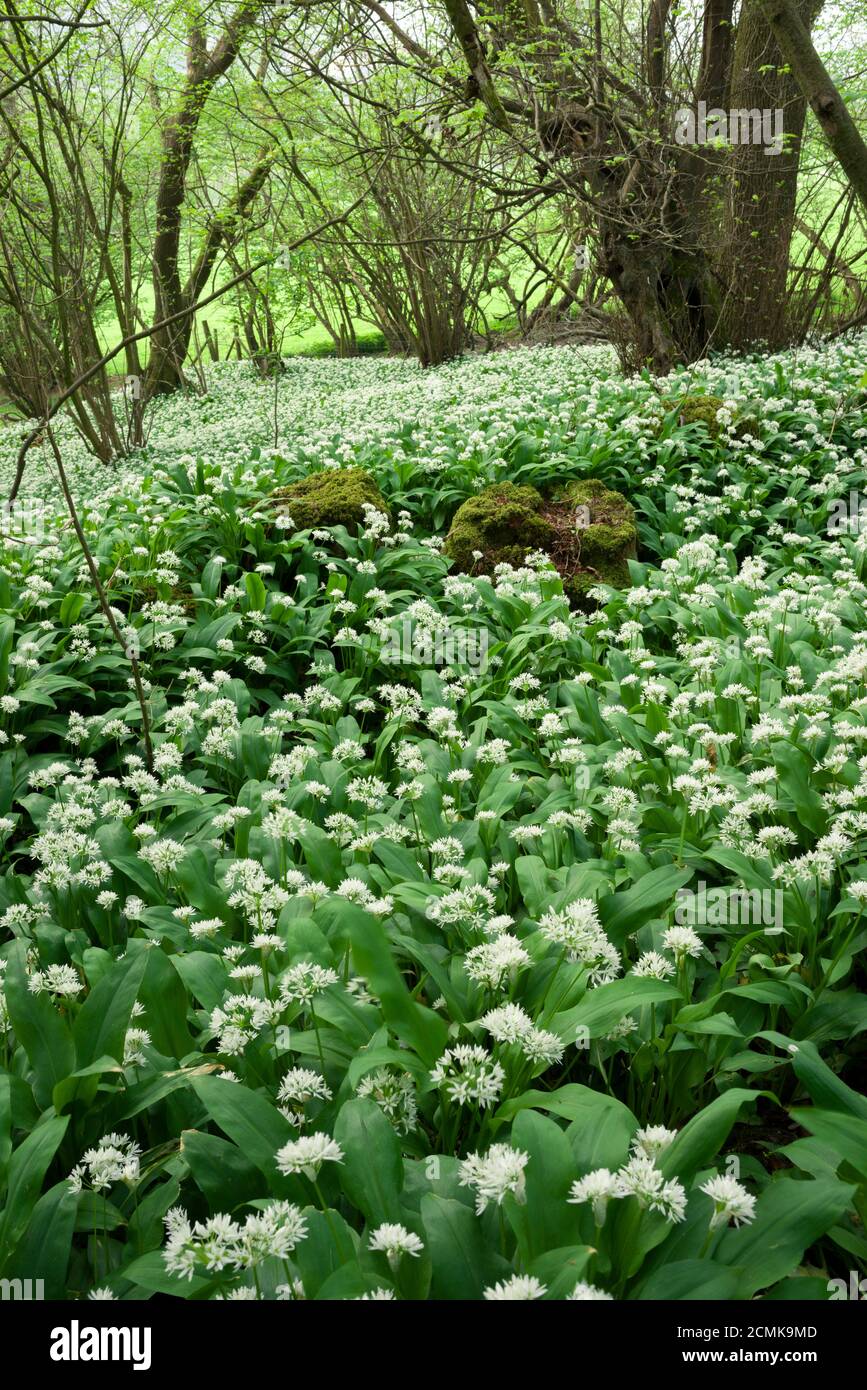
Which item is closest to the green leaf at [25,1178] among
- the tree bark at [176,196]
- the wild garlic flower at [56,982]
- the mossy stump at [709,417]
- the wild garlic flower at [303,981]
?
the wild garlic flower at [56,982]

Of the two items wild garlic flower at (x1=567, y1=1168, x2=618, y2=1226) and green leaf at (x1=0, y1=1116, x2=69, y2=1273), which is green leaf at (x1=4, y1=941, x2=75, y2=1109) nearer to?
green leaf at (x1=0, y1=1116, x2=69, y2=1273)

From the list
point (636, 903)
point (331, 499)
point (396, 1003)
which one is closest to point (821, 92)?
point (636, 903)

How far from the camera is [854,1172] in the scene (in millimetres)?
1541

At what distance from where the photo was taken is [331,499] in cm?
549

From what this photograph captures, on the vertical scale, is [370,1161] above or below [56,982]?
below

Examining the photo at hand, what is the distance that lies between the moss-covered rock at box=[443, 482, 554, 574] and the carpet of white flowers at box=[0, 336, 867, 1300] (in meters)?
0.25

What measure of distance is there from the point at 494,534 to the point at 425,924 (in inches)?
138

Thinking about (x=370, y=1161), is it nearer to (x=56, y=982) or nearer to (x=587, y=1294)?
(x=587, y=1294)

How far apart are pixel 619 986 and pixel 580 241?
11.7 metres

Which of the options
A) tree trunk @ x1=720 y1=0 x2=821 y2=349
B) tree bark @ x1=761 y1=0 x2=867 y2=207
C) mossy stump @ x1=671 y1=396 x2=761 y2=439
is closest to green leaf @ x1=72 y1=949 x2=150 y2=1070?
Answer: tree bark @ x1=761 y1=0 x2=867 y2=207

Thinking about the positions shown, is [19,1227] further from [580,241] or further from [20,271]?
[580,241]

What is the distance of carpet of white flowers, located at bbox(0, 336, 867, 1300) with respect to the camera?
4.55ft

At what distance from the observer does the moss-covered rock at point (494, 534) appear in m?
5.34
